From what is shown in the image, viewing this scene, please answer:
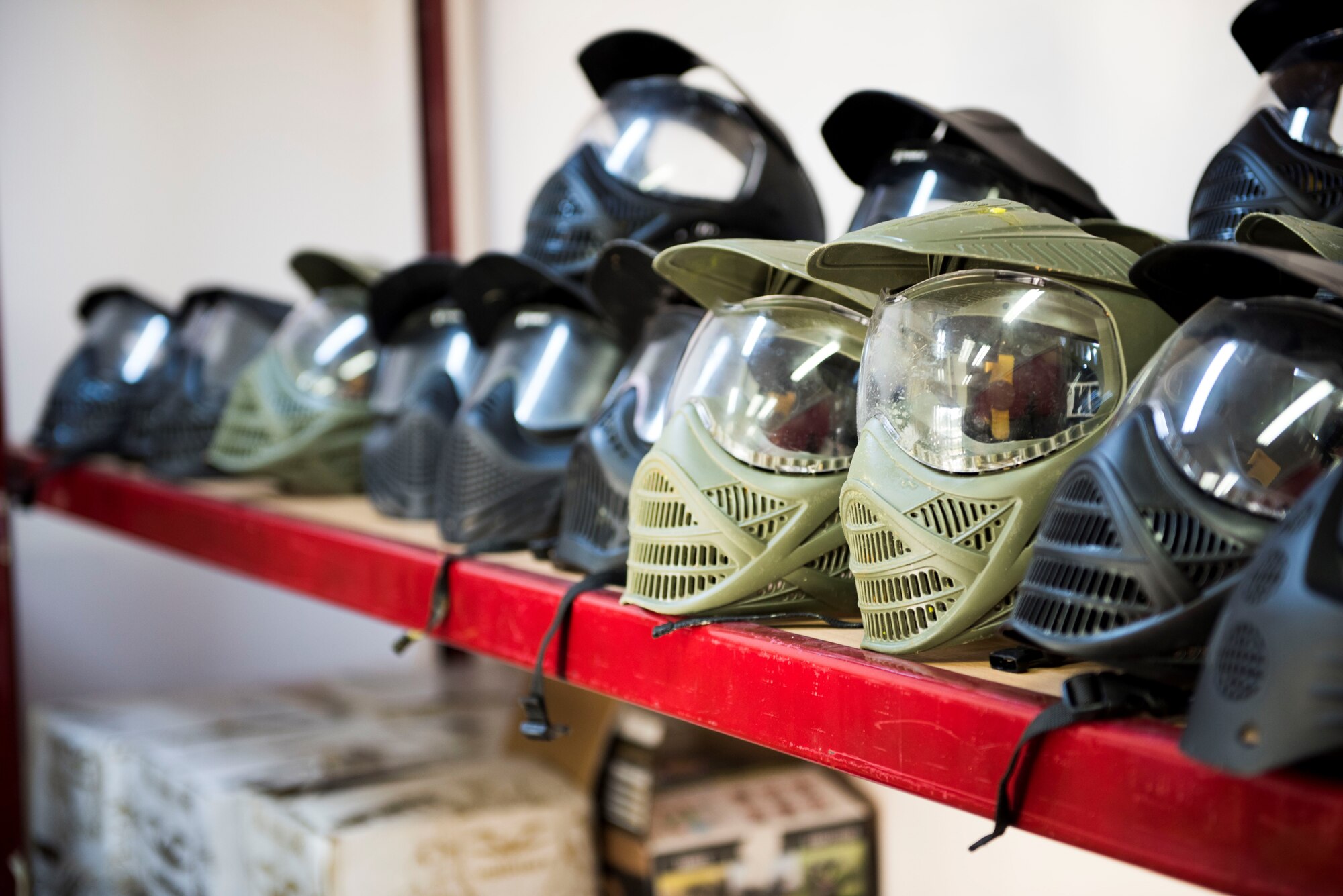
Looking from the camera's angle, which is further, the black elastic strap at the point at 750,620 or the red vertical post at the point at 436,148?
the red vertical post at the point at 436,148

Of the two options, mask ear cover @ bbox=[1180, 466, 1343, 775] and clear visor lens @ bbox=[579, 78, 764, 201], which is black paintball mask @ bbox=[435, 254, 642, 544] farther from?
mask ear cover @ bbox=[1180, 466, 1343, 775]

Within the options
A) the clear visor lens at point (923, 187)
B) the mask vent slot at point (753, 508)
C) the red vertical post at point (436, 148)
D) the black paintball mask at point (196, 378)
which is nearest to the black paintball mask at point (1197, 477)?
the mask vent slot at point (753, 508)

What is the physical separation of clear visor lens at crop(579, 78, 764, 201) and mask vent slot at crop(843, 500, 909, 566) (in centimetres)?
69

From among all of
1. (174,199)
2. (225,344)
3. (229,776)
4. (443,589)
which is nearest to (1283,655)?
(443,589)

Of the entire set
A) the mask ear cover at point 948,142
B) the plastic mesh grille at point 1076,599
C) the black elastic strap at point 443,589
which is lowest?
the black elastic strap at point 443,589

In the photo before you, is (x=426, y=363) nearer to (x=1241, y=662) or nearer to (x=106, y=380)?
(x=106, y=380)

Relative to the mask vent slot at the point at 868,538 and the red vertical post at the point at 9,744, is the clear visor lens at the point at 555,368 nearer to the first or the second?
the mask vent slot at the point at 868,538

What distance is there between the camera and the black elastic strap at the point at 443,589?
1.42 m

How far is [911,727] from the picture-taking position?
846 millimetres

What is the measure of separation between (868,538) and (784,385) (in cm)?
20

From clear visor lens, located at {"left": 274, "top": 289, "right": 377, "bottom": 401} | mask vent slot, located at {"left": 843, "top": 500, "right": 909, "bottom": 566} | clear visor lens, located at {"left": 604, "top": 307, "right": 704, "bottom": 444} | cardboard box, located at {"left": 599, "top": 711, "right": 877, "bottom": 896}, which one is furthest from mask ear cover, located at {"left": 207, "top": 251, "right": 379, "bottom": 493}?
mask vent slot, located at {"left": 843, "top": 500, "right": 909, "bottom": 566}

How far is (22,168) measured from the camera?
10.4 ft

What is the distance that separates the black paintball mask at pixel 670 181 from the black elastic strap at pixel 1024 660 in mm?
769

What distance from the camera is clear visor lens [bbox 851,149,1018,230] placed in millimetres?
1231
